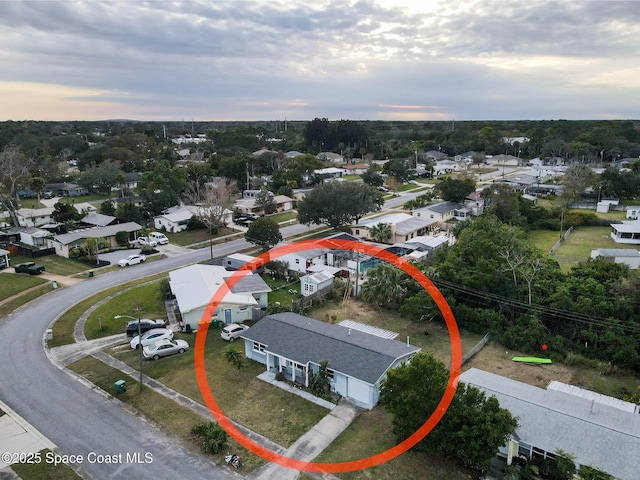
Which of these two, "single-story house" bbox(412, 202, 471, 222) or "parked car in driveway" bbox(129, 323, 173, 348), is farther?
"single-story house" bbox(412, 202, 471, 222)

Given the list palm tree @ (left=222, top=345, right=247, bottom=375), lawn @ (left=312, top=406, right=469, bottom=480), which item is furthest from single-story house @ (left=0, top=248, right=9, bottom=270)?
lawn @ (left=312, top=406, right=469, bottom=480)

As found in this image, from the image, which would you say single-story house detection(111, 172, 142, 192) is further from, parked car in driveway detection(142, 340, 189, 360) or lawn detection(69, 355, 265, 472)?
lawn detection(69, 355, 265, 472)

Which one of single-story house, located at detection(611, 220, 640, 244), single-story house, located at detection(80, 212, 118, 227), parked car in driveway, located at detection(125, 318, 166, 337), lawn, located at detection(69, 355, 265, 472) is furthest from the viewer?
single-story house, located at detection(80, 212, 118, 227)

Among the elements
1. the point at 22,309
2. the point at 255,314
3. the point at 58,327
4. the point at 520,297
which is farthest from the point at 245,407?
the point at 22,309

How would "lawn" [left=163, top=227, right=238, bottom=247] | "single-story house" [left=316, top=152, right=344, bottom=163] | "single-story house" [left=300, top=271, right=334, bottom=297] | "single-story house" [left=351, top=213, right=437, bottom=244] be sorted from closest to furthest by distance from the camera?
"single-story house" [left=300, top=271, right=334, bottom=297]
"single-story house" [left=351, top=213, right=437, bottom=244]
"lawn" [left=163, top=227, right=238, bottom=247]
"single-story house" [left=316, top=152, right=344, bottom=163]

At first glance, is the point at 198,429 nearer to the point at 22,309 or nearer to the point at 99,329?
the point at 99,329
